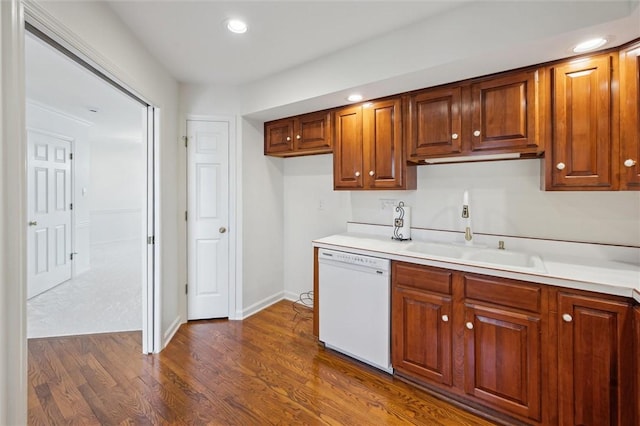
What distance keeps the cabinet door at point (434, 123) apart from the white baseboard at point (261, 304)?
230 centimetres

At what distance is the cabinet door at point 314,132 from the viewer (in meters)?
2.73

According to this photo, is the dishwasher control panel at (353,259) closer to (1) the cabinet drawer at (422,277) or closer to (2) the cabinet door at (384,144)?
(1) the cabinet drawer at (422,277)

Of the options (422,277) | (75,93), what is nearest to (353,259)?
(422,277)

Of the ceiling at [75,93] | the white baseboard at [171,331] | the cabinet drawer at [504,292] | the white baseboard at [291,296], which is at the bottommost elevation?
the white baseboard at [171,331]

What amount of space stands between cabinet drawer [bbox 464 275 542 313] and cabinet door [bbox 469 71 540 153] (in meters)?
0.86

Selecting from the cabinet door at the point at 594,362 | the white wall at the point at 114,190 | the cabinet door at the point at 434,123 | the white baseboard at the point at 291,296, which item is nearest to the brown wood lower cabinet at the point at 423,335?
the cabinet door at the point at 594,362

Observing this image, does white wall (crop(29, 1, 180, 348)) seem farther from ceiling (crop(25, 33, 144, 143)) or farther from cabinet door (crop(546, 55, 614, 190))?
cabinet door (crop(546, 55, 614, 190))

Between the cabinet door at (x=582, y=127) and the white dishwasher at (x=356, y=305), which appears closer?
the cabinet door at (x=582, y=127)

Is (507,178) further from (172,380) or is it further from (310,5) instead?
(172,380)

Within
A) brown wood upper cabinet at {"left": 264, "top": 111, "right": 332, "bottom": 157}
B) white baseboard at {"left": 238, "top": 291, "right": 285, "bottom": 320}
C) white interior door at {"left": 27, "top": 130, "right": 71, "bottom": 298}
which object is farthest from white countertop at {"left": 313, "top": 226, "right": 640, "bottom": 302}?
white interior door at {"left": 27, "top": 130, "right": 71, "bottom": 298}

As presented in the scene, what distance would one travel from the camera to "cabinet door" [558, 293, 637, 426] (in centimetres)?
135

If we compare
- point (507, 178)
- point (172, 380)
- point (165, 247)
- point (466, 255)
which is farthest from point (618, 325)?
point (165, 247)

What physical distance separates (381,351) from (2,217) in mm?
2191

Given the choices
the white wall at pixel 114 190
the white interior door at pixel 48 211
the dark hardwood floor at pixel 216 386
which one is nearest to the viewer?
the dark hardwood floor at pixel 216 386
